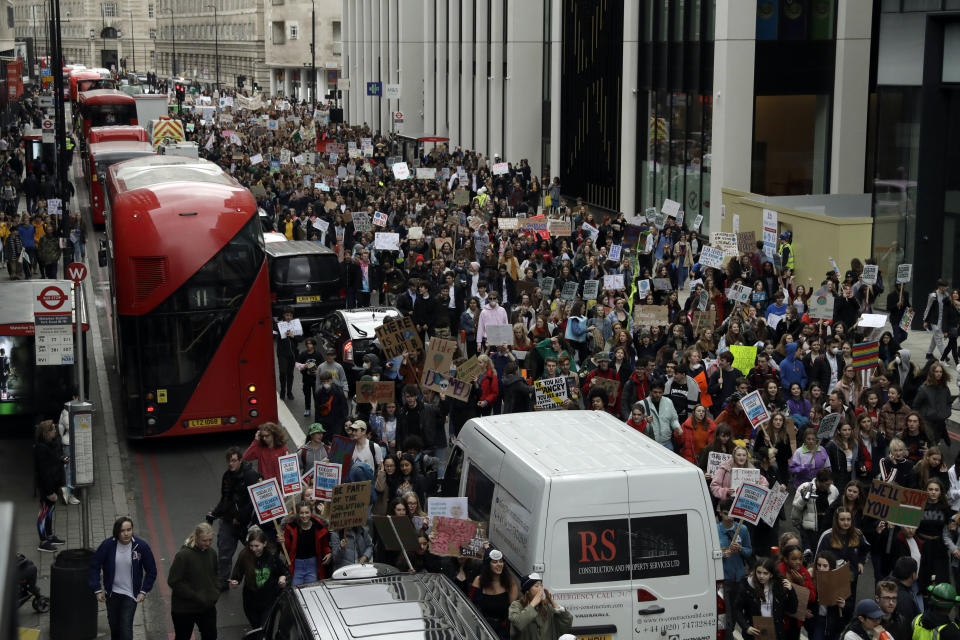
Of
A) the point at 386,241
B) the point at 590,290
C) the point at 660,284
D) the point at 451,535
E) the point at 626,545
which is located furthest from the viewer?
the point at 386,241

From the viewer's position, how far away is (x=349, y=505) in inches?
479

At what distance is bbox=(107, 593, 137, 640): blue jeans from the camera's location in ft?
38.0

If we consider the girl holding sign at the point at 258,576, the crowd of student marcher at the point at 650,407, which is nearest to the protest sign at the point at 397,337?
the crowd of student marcher at the point at 650,407

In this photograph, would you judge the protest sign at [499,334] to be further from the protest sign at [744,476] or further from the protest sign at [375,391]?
the protest sign at [744,476]

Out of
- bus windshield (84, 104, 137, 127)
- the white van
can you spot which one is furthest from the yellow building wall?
bus windshield (84, 104, 137, 127)

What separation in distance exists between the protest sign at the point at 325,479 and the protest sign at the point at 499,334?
6219 millimetres

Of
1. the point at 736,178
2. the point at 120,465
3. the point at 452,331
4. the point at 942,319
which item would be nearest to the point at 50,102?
the point at 736,178

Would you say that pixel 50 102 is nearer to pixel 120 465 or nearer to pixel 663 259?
pixel 663 259

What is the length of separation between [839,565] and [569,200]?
39150mm

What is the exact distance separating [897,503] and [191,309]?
993cm

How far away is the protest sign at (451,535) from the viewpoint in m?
11.2

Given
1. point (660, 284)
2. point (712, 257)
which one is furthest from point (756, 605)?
point (712, 257)

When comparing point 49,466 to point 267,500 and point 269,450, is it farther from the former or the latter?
point 267,500

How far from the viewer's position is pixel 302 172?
45.2 m
